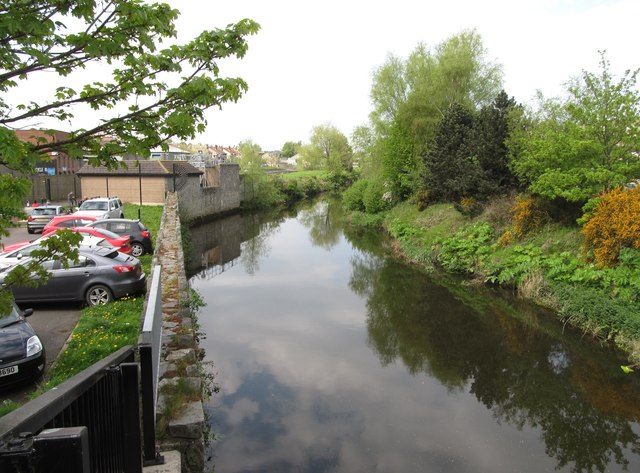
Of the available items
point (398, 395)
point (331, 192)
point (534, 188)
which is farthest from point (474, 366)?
point (331, 192)

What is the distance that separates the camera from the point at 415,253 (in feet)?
74.4

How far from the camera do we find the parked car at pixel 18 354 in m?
7.05

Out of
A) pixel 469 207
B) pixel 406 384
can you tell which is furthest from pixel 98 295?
pixel 469 207

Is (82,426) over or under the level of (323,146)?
under

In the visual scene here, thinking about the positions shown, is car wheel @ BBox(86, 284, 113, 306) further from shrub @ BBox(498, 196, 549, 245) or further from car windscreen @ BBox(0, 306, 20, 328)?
shrub @ BBox(498, 196, 549, 245)

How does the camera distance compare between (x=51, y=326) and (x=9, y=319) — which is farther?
(x=51, y=326)

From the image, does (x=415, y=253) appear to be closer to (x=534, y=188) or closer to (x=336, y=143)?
(x=534, y=188)

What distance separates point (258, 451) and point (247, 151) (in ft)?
162

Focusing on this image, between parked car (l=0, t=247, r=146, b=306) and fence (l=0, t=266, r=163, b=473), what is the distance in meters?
6.78

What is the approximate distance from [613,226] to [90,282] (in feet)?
46.1

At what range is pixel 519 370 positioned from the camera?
11.0 m

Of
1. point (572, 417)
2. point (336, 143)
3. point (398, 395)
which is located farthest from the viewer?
point (336, 143)

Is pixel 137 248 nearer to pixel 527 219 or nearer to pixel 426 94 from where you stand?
pixel 527 219

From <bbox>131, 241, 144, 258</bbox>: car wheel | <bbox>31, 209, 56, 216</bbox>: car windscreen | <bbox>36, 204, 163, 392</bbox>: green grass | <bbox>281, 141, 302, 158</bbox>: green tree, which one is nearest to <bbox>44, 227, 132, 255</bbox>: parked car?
<bbox>131, 241, 144, 258</bbox>: car wheel
